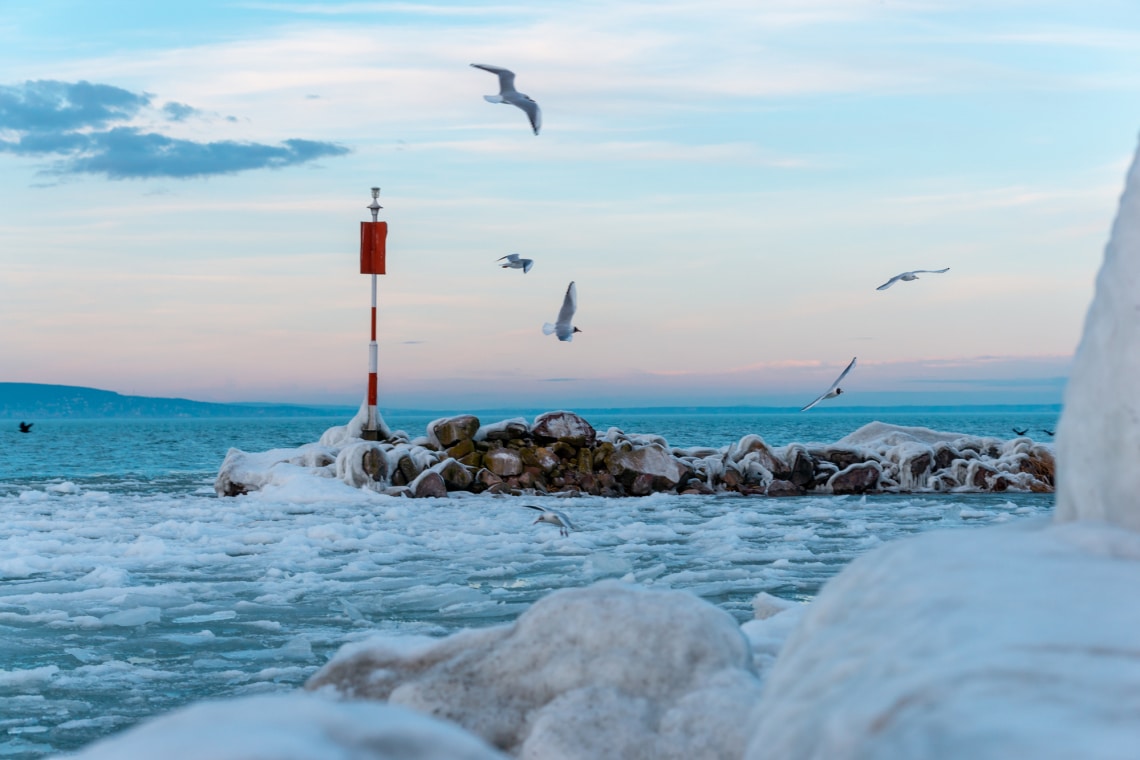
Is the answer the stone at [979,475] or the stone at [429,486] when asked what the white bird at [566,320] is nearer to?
the stone at [429,486]

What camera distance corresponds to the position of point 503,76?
12750 millimetres

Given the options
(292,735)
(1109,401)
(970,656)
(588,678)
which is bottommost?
(588,678)

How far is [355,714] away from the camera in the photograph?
212 centimetres

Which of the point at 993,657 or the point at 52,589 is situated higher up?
the point at 993,657

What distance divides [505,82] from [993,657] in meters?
11.5

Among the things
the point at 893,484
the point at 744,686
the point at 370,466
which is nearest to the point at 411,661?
the point at 744,686

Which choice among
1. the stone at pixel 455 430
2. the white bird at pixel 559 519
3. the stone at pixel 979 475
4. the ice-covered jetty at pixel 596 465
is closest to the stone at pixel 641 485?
the ice-covered jetty at pixel 596 465

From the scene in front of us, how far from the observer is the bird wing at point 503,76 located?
12.5 meters

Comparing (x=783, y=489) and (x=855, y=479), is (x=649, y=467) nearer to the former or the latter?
(x=783, y=489)

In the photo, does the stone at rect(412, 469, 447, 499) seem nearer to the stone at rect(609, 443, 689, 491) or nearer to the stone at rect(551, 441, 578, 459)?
the stone at rect(551, 441, 578, 459)

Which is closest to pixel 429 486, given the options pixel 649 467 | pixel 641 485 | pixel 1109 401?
pixel 641 485

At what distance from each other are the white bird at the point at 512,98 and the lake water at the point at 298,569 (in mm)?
4908

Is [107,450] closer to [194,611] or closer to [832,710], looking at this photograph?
[194,611]

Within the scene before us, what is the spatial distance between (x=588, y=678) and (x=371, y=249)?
842 inches
